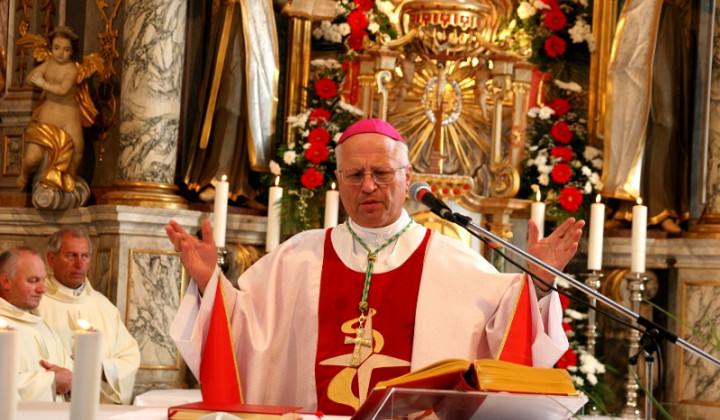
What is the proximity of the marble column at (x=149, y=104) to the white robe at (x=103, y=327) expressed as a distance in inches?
46.5

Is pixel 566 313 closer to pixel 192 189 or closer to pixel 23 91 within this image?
pixel 192 189

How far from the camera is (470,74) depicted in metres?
8.14

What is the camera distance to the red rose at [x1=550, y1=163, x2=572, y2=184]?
25.3ft

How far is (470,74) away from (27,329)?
3.80 m

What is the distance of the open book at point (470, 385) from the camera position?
8.52 ft

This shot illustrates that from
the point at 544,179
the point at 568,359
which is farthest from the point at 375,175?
the point at 544,179

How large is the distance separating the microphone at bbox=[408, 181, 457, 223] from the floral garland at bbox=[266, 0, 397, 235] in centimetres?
354

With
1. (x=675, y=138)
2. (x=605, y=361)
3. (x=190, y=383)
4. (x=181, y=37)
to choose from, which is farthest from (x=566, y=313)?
(x=181, y=37)

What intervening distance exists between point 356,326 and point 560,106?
13.6 feet

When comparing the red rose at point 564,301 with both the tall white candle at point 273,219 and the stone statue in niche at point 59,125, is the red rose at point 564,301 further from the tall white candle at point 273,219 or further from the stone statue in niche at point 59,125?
the stone statue in niche at point 59,125

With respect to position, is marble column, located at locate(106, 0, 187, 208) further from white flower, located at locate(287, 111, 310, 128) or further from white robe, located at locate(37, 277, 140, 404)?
white robe, located at locate(37, 277, 140, 404)

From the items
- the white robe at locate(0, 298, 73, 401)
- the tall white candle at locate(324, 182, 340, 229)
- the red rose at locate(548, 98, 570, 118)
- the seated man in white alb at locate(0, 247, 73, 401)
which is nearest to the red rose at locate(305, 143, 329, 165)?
the tall white candle at locate(324, 182, 340, 229)

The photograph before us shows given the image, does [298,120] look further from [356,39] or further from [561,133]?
[561,133]

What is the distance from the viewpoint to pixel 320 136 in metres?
7.64
